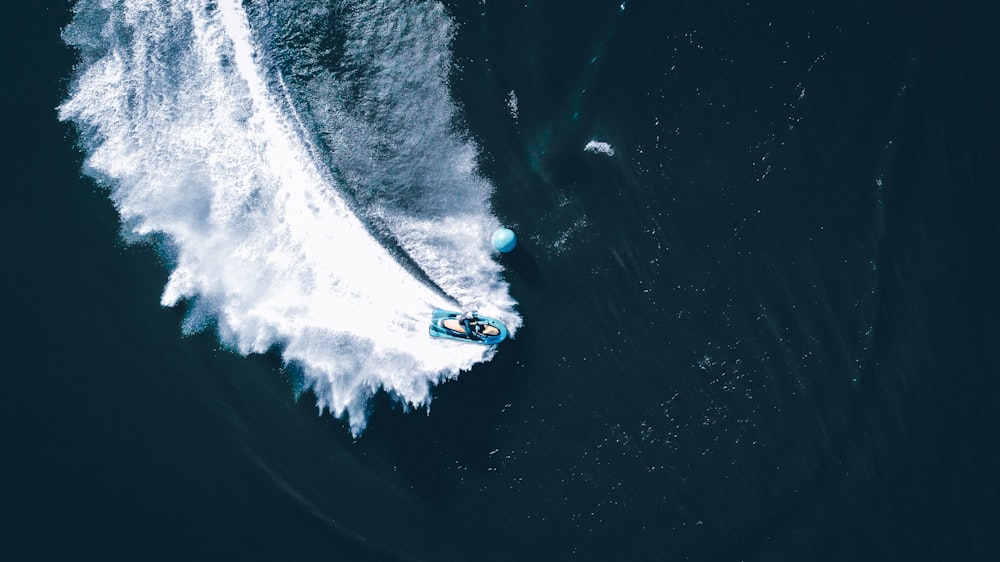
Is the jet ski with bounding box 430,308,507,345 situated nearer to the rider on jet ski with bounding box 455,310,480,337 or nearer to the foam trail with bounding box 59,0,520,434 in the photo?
the rider on jet ski with bounding box 455,310,480,337

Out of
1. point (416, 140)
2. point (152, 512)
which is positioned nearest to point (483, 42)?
point (416, 140)

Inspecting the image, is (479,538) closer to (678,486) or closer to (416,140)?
(678,486)

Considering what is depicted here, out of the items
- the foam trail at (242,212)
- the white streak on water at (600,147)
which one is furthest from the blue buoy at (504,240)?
the white streak on water at (600,147)

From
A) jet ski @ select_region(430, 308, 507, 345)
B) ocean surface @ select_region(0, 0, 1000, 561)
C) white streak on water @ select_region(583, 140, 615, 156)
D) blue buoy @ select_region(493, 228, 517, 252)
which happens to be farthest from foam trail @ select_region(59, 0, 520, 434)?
white streak on water @ select_region(583, 140, 615, 156)

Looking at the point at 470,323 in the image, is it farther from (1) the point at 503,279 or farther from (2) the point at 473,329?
(1) the point at 503,279

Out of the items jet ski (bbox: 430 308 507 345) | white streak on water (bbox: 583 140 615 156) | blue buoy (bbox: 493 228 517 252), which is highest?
white streak on water (bbox: 583 140 615 156)

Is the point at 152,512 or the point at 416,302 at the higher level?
Answer: the point at 416,302

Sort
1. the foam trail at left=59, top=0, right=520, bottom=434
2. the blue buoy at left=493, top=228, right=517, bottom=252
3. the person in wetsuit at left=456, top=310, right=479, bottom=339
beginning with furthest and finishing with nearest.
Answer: the foam trail at left=59, top=0, right=520, bottom=434
the person in wetsuit at left=456, top=310, right=479, bottom=339
the blue buoy at left=493, top=228, right=517, bottom=252

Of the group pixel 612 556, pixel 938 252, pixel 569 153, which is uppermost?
pixel 569 153
